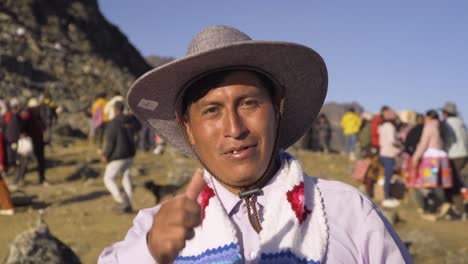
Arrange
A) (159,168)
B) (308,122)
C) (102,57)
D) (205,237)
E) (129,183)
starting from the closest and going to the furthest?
(205,237) < (308,122) < (129,183) < (159,168) < (102,57)

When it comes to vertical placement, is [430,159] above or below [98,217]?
above

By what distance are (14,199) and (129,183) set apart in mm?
2668

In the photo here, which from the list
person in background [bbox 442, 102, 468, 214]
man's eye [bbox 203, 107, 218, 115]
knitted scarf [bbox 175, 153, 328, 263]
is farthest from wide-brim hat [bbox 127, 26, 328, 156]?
person in background [bbox 442, 102, 468, 214]

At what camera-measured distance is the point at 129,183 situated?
961cm

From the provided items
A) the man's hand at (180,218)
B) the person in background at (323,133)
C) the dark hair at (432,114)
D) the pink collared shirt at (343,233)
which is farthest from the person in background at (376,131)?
the person in background at (323,133)

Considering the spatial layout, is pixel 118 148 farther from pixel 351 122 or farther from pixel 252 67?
pixel 351 122

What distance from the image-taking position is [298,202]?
6.28 ft

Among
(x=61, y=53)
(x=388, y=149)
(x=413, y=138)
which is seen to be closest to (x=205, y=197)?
(x=413, y=138)

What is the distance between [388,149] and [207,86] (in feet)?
29.1

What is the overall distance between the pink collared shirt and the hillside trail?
545 cm

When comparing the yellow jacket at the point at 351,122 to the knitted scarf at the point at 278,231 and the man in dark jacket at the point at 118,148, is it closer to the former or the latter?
the man in dark jacket at the point at 118,148

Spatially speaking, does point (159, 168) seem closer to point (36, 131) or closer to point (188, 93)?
point (36, 131)

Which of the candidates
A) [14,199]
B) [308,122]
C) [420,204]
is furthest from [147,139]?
[308,122]

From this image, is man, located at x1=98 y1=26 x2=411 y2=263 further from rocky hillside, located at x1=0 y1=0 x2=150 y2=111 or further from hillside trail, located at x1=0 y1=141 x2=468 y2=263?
rocky hillside, located at x1=0 y1=0 x2=150 y2=111
